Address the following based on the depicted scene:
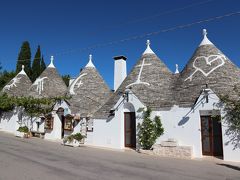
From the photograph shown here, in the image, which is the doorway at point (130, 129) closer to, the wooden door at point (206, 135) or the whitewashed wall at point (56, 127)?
the wooden door at point (206, 135)

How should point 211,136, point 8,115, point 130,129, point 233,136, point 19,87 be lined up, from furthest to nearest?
1. point 19,87
2. point 8,115
3. point 130,129
4. point 211,136
5. point 233,136

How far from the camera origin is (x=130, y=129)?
15633 mm

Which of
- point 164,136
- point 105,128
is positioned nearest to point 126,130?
point 105,128

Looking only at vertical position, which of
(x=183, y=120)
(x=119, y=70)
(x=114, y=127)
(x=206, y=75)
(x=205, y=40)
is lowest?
(x=114, y=127)

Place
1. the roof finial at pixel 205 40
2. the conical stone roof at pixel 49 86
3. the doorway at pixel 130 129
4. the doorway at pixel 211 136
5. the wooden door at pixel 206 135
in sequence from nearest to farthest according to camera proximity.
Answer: the doorway at pixel 211 136 → the wooden door at pixel 206 135 → the doorway at pixel 130 129 → the roof finial at pixel 205 40 → the conical stone roof at pixel 49 86

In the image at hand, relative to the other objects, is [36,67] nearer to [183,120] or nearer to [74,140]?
[74,140]

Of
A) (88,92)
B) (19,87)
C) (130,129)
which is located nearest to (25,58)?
(19,87)

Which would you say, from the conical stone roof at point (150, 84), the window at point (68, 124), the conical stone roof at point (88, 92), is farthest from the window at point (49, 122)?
the conical stone roof at point (150, 84)

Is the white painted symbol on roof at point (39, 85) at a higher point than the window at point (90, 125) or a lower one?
higher

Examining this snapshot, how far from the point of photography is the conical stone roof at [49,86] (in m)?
23.8

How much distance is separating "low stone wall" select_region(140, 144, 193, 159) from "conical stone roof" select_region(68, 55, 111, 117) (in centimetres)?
675

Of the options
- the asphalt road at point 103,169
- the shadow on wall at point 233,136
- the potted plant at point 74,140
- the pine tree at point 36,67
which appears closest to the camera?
the asphalt road at point 103,169

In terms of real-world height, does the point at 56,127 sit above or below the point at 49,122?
below

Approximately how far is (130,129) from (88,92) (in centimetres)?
671
